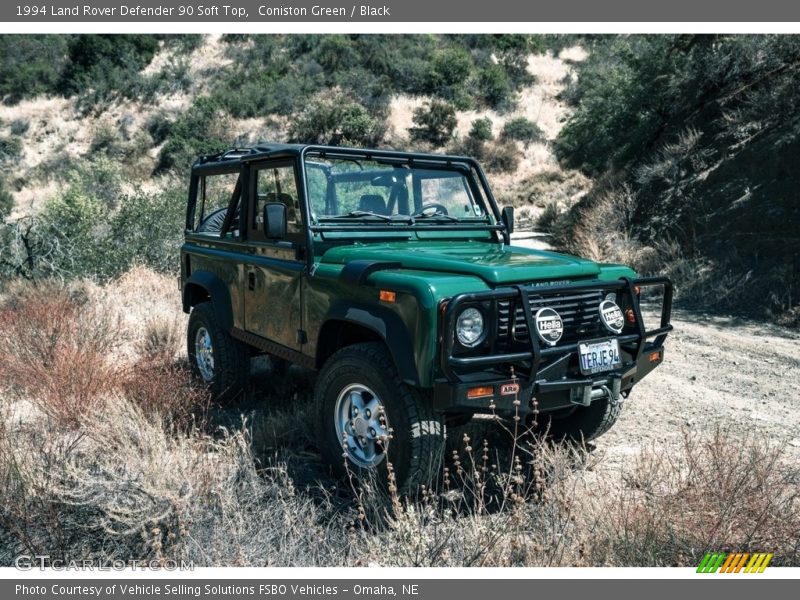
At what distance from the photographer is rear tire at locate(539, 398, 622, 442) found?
14.3 ft

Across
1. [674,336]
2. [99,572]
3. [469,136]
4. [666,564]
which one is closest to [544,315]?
[666,564]

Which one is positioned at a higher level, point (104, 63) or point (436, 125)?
point (104, 63)

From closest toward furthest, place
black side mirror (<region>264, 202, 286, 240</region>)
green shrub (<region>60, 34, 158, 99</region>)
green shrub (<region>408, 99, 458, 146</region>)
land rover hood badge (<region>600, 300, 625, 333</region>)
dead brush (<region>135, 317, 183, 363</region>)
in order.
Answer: land rover hood badge (<region>600, 300, 625, 333</region>)
black side mirror (<region>264, 202, 286, 240</region>)
dead brush (<region>135, 317, 183, 363</region>)
green shrub (<region>408, 99, 458, 146</region>)
green shrub (<region>60, 34, 158, 99</region>)

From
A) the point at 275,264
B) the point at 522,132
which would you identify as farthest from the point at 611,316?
the point at 522,132

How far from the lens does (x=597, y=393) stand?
12.1 feet

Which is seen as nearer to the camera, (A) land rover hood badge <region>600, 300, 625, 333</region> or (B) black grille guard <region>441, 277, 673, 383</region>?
(B) black grille guard <region>441, 277, 673, 383</region>

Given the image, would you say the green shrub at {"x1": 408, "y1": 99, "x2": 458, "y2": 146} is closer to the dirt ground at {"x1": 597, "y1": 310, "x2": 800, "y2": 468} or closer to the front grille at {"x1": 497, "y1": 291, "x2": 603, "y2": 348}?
the dirt ground at {"x1": 597, "y1": 310, "x2": 800, "y2": 468}

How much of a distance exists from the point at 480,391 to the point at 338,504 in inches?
45.1

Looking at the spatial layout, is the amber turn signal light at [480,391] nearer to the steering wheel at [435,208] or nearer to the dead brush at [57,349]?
the steering wheel at [435,208]

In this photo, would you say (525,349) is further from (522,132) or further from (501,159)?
(522,132)

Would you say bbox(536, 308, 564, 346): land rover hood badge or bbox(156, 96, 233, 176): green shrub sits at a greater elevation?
bbox(156, 96, 233, 176): green shrub

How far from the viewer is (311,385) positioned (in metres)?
6.00

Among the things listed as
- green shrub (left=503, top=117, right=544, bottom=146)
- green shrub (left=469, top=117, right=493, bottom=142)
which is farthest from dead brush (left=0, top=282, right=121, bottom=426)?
green shrub (left=503, top=117, right=544, bottom=146)

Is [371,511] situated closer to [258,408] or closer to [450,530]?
[450,530]
